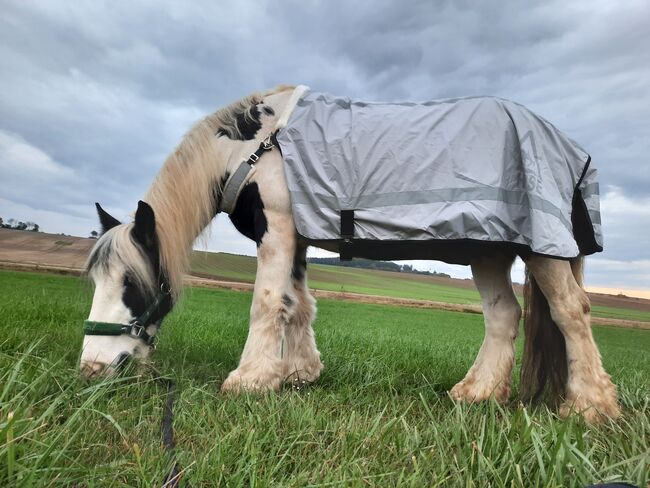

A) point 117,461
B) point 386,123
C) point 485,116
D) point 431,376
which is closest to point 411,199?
point 386,123

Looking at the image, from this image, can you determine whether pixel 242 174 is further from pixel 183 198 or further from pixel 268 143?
pixel 183 198

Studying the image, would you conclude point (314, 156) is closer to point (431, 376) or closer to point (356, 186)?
point (356, 186)

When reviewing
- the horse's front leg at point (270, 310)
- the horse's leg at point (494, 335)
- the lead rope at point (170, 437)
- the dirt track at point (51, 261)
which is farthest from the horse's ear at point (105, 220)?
the dirt track at point (51, 261)

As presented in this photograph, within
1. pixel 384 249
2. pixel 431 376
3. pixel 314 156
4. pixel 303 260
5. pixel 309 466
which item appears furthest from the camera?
pixel 431 376

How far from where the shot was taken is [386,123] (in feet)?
10.7

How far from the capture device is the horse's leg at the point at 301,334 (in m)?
3.61

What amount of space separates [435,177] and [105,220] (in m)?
2.45

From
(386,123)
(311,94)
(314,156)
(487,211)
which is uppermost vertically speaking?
(311,94)

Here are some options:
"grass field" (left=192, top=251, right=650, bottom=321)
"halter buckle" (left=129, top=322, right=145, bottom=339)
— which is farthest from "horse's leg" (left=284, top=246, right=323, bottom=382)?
"grass field" (left=192, top=251, right=650, bottom=321)

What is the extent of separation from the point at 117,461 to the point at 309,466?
0.66 metres

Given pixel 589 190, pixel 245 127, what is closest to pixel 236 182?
pixel 245 127

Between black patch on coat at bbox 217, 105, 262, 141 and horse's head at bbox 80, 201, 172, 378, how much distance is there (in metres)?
0.85

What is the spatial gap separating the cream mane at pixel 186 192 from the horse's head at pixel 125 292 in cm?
10

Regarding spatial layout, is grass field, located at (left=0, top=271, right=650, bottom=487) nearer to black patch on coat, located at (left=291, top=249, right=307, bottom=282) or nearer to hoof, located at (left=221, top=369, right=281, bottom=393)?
hoof, located at (left=221, top=369, right=281, bottom=393)
